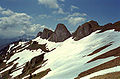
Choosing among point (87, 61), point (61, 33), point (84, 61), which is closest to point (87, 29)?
point (61, 33)

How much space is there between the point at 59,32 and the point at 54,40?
14.3 metres

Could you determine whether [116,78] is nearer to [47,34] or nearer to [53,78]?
[53,78]

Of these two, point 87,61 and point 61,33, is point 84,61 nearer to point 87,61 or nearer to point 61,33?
point 87,61

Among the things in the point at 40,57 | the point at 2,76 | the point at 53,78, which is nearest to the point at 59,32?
the point at 40,57

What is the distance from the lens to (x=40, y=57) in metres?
94.2

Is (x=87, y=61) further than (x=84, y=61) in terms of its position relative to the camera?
No

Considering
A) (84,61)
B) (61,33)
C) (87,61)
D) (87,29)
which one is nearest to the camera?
(87,61)

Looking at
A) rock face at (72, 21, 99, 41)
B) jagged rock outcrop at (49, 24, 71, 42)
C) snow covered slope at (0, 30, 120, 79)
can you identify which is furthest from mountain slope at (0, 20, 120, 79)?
jagged rock outcrop at (49, 24, 71, 42)

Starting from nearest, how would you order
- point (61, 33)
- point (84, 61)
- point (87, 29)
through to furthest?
1. point (84, 61)
2. point (87, 29)
3. point (61, 33)

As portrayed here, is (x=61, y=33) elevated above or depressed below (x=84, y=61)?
above

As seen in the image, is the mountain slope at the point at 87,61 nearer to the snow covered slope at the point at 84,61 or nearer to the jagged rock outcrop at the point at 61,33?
the snow covered slope at the point at 84,61

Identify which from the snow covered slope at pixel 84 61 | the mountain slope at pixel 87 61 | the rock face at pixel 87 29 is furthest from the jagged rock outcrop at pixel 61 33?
the mountain slope at pixel 87 61

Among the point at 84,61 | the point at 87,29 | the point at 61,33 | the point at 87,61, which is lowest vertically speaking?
the point at 87,61

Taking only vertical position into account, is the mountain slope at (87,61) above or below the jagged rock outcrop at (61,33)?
below
